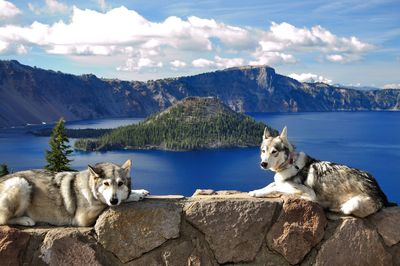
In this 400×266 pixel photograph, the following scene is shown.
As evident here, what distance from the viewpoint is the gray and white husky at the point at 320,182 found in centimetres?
824

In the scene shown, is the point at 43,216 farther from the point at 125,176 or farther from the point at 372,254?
the point at 372,254

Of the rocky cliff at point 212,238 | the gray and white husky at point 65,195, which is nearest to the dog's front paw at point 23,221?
the gray and white husky at point 65,195

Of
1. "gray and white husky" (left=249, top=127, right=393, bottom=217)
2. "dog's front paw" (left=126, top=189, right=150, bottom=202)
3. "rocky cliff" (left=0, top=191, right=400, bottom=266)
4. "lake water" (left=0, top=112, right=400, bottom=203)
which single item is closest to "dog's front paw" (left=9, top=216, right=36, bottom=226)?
"rocky cliff" (left=0, top=191, right=400, bottom=266)

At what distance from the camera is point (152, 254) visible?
24.9ft

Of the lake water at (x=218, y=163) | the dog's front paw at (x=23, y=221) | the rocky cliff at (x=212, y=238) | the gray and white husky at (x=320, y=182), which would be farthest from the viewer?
the lake water at (x=218, y=163)

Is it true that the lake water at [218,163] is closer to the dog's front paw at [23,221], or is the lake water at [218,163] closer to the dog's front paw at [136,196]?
the dog's front paw at [136,196]

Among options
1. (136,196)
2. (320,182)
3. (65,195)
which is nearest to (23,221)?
(65,195)

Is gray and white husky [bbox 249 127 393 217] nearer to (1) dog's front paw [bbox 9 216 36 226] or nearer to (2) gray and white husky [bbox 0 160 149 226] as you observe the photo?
(2) gray and white husky [bbox 0 160 149 226]

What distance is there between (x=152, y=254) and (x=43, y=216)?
2.04 meters

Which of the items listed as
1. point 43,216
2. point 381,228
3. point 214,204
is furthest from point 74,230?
point 381,228

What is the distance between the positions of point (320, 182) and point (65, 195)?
454cm

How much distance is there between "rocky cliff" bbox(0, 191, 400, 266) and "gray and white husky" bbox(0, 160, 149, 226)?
0.26 meters

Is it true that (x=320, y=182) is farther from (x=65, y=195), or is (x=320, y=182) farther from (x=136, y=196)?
(x=65, y=195)

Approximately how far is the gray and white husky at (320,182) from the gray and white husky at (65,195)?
8.13 ft
